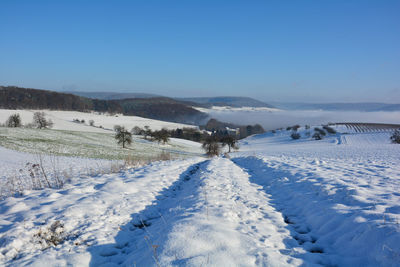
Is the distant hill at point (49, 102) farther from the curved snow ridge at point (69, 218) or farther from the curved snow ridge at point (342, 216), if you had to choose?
the curved snow ridge at point (342, 216)

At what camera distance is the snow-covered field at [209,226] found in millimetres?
3996

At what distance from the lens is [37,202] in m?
6.90

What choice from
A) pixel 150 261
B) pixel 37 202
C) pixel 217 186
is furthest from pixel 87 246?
pixel 217 186

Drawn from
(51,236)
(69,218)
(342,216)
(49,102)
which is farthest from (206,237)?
(49,102)

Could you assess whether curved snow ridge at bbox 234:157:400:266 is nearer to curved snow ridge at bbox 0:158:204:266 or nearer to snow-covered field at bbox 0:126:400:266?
snow-covered field at bbox 0:126:400:266

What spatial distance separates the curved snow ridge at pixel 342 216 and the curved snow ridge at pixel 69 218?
168 inches

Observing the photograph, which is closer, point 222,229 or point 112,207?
point 222,229

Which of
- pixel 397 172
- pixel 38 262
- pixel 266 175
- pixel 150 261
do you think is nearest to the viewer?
pixel 150 261

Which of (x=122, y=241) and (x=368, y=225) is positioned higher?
(x=368, y=225)

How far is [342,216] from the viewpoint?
550 cm

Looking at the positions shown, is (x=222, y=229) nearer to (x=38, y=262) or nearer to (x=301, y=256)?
(x=301, y=256)

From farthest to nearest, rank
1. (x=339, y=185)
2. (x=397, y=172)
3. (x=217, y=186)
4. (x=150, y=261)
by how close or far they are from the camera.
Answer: (x=397, y=172) → (x=217, y=186) → (x=339, y=185) → (x=150, y=261)

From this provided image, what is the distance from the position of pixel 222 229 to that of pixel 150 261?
161 centimetres

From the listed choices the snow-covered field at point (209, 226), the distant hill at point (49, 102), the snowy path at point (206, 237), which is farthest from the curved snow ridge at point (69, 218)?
the distant hill at point (49, 102)
